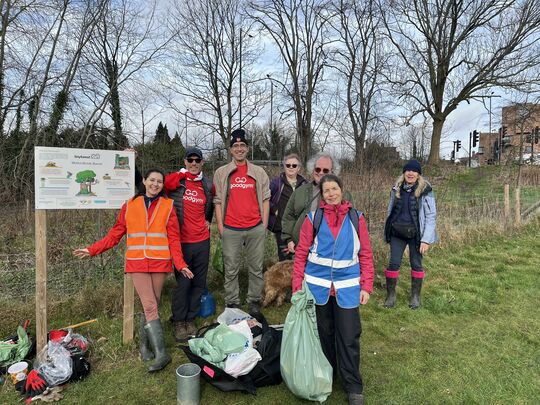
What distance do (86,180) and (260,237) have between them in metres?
1.93

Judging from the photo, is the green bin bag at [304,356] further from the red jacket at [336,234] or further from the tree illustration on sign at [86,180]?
the tree illustration on sign at [86,180]

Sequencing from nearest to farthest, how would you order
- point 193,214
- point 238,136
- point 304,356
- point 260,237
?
point 304,356
point 193,214
point 238,136
point 260,237

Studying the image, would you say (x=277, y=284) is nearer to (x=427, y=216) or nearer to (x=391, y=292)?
(x=391, y=292)

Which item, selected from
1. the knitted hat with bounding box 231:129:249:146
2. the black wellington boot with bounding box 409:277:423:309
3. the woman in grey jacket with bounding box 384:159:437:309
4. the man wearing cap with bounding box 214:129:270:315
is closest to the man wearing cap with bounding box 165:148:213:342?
the man wearing cap with bounding box 214:129:270:315

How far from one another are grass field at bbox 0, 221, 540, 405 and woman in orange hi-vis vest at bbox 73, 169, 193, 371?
0.34 m

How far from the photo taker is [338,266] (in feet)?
8.98

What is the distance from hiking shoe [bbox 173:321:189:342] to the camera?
3797 mm

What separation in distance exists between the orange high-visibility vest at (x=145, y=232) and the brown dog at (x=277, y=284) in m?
1.63

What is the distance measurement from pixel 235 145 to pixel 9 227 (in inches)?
191

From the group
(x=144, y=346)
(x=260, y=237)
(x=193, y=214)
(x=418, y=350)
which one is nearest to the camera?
(x=144, y=346)

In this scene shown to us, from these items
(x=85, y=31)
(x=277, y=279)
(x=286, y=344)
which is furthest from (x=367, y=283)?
(x=85, y=31)

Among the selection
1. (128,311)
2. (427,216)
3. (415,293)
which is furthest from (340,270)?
(415,293)

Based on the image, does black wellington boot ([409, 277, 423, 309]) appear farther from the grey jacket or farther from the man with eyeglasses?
the man with eyeglasses

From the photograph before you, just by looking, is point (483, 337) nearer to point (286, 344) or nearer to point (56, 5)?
point (286, 344)
